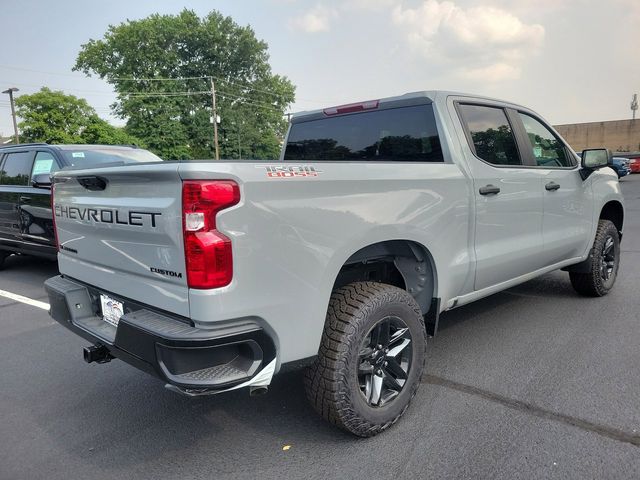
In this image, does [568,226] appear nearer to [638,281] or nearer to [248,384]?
[638,281]

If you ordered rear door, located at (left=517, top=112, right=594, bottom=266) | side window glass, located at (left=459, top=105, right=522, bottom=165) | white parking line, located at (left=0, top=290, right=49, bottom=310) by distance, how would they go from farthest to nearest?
white parking line, located at (left=0, top=290, right=49, bottom=310), rear door, located at (left=517, top=112, right=594, bottom=266), side window glass, located at (left=459, top=105, right=522, bottom=165)

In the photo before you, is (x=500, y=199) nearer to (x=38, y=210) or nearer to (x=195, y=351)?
(x=195, y=351)

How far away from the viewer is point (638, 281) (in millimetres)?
5723

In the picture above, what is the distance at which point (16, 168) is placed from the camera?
691 cm

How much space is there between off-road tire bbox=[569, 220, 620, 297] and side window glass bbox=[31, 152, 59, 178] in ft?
21.1

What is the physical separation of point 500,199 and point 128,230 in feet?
8.22

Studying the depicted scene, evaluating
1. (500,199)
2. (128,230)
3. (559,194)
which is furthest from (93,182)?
(559,194)

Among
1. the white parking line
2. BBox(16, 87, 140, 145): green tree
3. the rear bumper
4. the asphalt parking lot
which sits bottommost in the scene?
the white parking line

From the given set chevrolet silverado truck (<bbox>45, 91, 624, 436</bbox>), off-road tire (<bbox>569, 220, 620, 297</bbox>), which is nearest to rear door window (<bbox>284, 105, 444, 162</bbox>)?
chevrolet silverado truck (<bbox>45, 91, 624, 436</bbox>)

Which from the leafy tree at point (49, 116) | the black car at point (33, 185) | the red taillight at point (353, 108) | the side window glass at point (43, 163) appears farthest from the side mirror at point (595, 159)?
the leafy tree at point (49, 116)

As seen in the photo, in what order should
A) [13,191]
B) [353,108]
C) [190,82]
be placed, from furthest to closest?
[190,82]
[13,191]
[353,108]

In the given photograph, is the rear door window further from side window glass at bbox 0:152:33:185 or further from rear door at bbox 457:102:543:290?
side window glass at bbox 0:152:33:185

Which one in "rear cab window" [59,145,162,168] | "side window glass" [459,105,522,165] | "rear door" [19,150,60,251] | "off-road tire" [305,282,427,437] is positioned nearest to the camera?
"off-road tire" [305,282,427,437]

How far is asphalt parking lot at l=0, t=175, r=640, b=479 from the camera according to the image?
241cm
